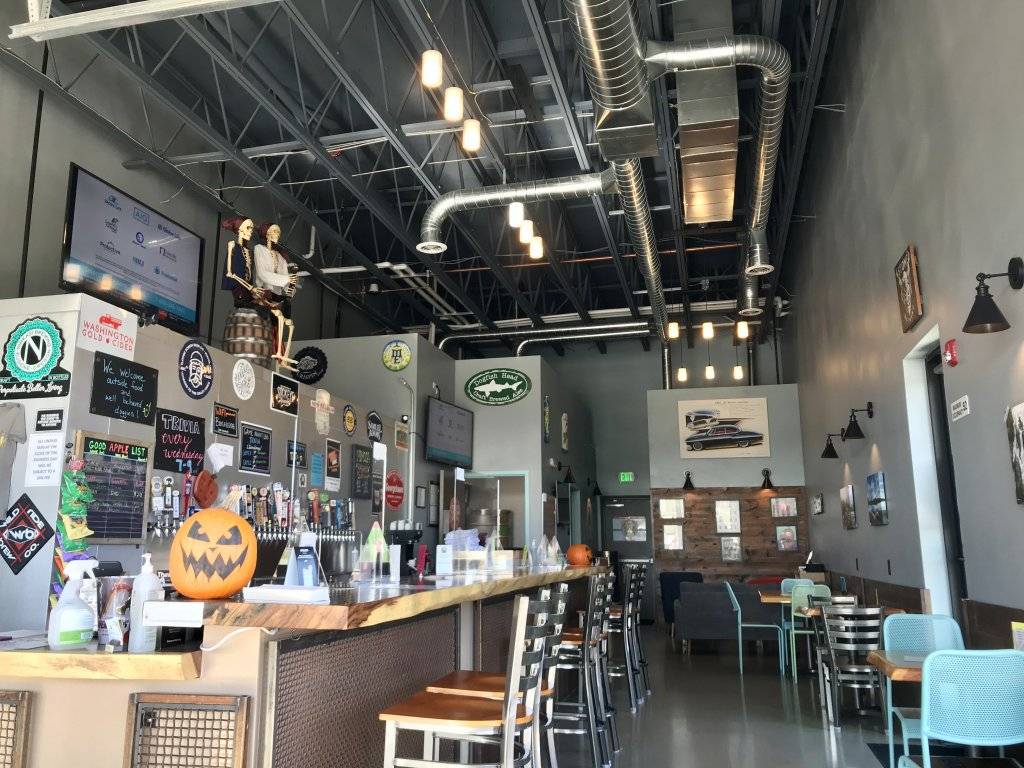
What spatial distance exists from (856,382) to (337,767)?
6.99m

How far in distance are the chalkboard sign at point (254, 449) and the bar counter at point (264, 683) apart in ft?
10.9

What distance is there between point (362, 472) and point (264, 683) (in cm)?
587

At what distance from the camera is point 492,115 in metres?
7.81

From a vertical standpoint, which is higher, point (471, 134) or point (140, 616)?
point (471, 134)

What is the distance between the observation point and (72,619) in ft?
7.41

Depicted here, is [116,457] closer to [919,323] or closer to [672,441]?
[919,323]

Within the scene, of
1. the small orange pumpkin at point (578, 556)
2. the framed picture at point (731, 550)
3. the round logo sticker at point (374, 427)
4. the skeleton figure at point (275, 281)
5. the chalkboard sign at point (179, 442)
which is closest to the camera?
the chalkboard sign at point (179, 442)

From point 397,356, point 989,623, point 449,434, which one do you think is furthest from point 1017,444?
point 449,434

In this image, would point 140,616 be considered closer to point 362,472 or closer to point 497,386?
point 362,472

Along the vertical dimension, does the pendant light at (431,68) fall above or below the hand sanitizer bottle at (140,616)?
above

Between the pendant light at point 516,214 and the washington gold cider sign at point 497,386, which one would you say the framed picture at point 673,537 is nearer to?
the washington gold cider sign at point 497,386

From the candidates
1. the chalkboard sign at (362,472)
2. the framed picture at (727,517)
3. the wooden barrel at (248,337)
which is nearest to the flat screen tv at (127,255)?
the wooden barrel at (248,337)

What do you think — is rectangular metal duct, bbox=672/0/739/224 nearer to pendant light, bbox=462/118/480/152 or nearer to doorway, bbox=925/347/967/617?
pendant light, bbox=462/118/480/152

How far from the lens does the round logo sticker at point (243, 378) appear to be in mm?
6000
